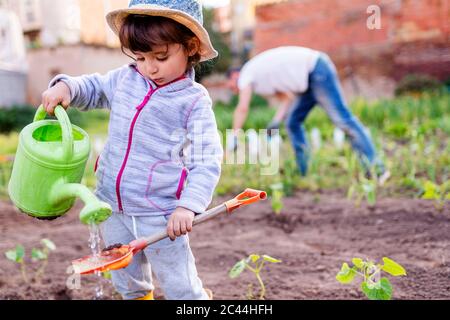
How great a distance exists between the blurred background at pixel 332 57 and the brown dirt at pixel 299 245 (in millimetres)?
327

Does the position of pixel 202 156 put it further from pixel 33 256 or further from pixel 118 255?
pixel 33 256

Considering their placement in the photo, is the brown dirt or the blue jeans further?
the blue jeans

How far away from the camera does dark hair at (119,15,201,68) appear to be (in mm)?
1325

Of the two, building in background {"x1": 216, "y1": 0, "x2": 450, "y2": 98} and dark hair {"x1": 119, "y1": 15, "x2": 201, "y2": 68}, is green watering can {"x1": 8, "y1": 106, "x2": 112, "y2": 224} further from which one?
building in background {"x1": 216, "y1": 0, "x2": 450, "y2": 98}

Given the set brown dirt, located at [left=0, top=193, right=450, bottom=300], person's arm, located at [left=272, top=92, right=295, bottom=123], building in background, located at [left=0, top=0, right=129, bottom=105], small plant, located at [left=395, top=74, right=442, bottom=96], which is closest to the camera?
brown dirt, located at [left=0, top=193, right=450, bottom=300]

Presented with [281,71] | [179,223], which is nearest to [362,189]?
[281,71]

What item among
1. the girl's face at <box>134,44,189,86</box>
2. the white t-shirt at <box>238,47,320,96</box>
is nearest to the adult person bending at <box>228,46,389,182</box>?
the white t-shirt at <box>238,47,320,96</box>

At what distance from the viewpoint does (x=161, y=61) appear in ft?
4.48

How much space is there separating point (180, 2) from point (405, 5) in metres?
7.75

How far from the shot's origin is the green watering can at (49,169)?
1317 mm

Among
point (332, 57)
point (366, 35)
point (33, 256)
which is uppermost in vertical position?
point (366, 35)

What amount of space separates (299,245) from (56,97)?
1.34 meters

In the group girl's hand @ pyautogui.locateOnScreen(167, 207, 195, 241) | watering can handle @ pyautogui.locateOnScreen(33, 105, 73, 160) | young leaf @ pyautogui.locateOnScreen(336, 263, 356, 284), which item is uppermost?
watering can handle @ pyautogui.locateOnScreen(33, 105, 73, 160)
